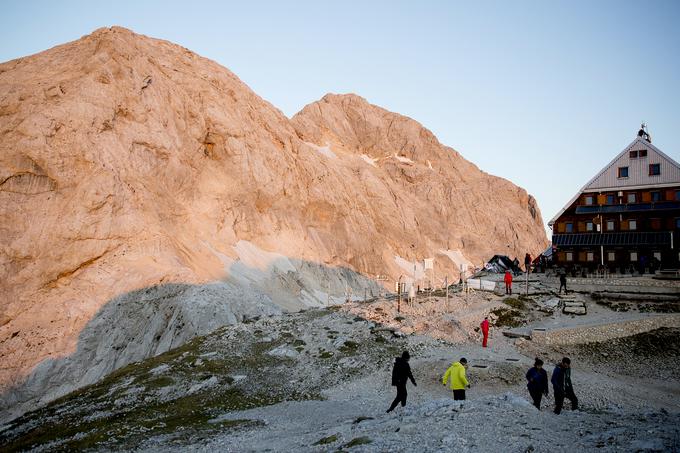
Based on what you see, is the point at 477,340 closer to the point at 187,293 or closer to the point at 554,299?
the point at 554,299

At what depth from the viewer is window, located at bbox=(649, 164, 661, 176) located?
49.9m

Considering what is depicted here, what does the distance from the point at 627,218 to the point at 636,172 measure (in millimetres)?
4650

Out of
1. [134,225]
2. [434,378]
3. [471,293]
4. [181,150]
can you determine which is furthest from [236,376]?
[181,150]

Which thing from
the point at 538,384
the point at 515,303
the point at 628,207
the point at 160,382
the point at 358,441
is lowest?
the point at 160,382

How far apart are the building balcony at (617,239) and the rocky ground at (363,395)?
1552 cm

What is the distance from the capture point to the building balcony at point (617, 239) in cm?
4859

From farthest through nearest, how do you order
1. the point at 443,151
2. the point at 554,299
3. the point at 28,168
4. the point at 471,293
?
the point at 443,151 < the point at 28,168 < the point at 471,293 < the point at 554,299

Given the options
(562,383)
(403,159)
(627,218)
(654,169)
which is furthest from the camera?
(403,159)

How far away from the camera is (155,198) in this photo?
206 feet

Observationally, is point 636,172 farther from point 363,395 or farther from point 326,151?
point 326,151

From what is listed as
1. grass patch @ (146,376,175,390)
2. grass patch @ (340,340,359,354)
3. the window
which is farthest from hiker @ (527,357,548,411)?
the window

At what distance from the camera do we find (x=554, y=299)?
135 ft

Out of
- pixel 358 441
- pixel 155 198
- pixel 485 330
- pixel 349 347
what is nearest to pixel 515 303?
pixel 485 330

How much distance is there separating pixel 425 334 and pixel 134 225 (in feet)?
120
